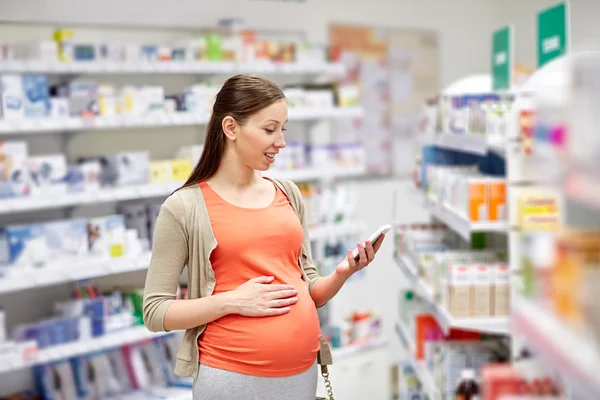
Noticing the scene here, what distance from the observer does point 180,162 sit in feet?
17.0

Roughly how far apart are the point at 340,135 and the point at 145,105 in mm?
2642

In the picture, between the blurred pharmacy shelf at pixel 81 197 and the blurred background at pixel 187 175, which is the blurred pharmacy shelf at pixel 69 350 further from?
the blurred pharmacy shelf at pixel 81 197

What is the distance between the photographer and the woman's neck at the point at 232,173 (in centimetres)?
255

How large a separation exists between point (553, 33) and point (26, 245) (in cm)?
297

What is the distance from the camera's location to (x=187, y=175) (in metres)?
5.20

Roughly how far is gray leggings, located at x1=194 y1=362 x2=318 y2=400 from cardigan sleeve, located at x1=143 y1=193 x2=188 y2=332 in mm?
215

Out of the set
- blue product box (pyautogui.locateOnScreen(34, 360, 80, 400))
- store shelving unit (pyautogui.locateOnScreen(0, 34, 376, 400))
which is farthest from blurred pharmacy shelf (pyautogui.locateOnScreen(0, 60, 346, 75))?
blue product box (pyautogui.locateOnScreen(34, 360, 80, 400))

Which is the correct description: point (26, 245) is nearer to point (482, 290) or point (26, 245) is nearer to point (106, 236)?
point (106, 236)

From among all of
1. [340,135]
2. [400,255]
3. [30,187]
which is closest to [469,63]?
[340,135]

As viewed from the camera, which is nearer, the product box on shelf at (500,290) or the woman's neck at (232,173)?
the woman's neck at (232,173)

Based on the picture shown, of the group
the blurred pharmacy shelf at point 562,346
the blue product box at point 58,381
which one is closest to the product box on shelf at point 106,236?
the blue product box at point 58,381

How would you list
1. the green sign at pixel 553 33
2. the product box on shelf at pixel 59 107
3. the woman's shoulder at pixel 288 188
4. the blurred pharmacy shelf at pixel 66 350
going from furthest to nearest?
the product box on shelf at pixel 59 107 → the blurred pharmacy shelf at pixel 66 350 → the green sign at pixel 553 33 → the woman's shoulder at pixel 288 188

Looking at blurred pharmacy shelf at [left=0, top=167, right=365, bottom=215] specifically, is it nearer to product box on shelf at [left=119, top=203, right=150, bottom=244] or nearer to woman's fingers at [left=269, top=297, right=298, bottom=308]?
product box on shelf at [left=119, top=203, right=150, bottom=244]

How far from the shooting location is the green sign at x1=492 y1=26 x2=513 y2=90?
4.34 m
